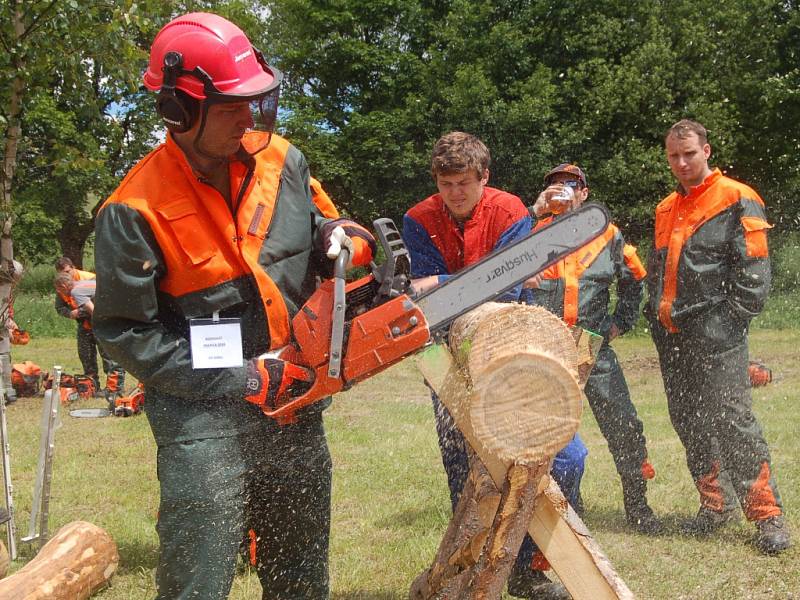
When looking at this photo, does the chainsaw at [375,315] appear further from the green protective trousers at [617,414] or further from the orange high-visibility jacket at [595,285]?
the green protective trousers at [617,414]

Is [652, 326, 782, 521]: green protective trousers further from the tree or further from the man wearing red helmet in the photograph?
the tree

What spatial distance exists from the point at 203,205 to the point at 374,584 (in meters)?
1.98

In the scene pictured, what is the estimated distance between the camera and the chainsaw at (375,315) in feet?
6.46

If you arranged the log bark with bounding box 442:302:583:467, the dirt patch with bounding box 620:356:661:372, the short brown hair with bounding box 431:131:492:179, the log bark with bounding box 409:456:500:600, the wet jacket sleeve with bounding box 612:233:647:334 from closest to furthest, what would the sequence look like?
the log bark with bounding box 442:302:583:467 → the log bark with bounding box 409:456:500:600 → the short brown hair with bounding box 431:131:492:179 → the wet jacket sleeve with bounding box 612:233:647:334 → the dirt patch with bounding box 620:356:661:372

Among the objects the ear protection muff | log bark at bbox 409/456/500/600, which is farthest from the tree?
the ear protection muff

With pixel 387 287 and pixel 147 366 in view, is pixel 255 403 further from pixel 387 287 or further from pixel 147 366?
pixel 387 287

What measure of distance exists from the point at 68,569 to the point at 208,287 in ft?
5.94

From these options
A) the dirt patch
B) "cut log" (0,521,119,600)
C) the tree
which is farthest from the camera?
the tree

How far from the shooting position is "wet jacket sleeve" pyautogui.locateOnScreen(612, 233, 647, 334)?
4.11 meters

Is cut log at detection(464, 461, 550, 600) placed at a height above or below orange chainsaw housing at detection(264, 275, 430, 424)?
below

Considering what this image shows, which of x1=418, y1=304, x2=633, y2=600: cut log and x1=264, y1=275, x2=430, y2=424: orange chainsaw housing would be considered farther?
x1=264, y1=275, x2=430, y2=424: orange chainsaw housing

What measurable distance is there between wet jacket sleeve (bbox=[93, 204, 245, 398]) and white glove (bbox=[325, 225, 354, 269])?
0.38 meters

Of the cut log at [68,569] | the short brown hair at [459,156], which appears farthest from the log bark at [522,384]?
the cut log at [68,569]

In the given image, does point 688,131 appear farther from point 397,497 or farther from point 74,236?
point 74,236
